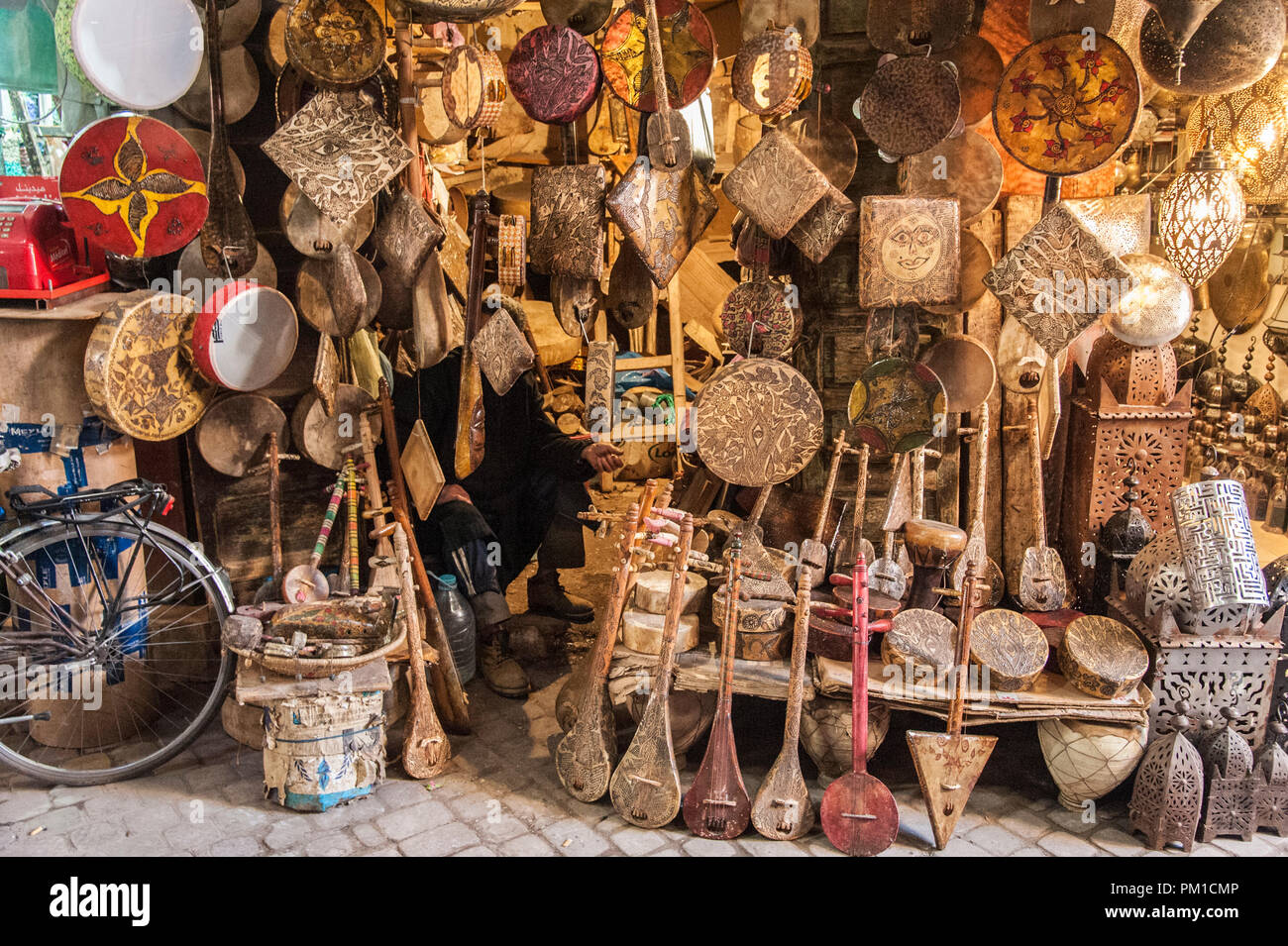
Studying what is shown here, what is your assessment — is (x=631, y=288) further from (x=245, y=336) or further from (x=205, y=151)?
(x=205, y=151)

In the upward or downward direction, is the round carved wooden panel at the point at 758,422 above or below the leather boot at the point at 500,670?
above

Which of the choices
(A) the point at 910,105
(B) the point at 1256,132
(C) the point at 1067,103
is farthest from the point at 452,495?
(B) the point at 1256,132

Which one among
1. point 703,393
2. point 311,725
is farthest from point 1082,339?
point 311,725

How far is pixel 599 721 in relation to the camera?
3.80 m

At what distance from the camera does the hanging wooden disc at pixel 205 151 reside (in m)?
4.33

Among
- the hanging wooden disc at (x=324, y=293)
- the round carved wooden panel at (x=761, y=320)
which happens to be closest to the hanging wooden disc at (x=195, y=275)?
the hanging wooden disc at (x=324, y=293)

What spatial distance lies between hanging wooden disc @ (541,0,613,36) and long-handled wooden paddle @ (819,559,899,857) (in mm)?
2319

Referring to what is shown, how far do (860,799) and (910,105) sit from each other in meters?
2.51

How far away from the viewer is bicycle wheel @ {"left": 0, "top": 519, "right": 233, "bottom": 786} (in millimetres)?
3898

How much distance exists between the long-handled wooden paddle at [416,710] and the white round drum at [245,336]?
0.93 m

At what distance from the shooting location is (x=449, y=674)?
430cm

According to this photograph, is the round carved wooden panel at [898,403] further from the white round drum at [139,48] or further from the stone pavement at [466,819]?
the white round drum at [139,48]

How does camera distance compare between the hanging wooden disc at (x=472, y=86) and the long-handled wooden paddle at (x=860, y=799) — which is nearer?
→ the long-handled wooden paddle at (x=860, y=799)

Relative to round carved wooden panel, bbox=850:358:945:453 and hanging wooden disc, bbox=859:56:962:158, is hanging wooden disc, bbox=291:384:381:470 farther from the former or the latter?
hanging wooden disc, bbox=859:56:962:158
